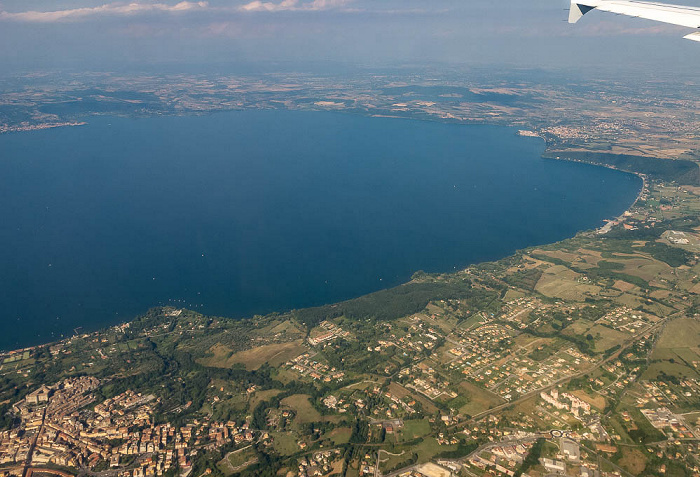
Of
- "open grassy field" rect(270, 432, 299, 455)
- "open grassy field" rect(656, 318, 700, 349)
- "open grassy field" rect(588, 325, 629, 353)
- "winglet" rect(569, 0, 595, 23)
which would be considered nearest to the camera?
"winglet" rect(569, 0, 595, 23)

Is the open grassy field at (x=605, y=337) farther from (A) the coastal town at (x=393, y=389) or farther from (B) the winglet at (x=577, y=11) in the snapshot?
(B) the winglet at (x=577, y=11)

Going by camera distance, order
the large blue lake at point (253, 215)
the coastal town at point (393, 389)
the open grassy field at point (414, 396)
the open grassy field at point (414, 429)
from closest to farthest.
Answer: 1. the coastal town at point (393, 389)
2. the open grassy field at point (414, 429)
3. the open grassy field at point (414, 396)
4. the large blue lake at point (253, 215)

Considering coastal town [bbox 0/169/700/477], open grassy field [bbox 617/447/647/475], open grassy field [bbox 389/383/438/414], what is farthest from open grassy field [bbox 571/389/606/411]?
open grassy field [bbox 389/383/438/414]

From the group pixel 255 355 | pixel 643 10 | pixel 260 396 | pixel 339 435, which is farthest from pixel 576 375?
pixel 643 10

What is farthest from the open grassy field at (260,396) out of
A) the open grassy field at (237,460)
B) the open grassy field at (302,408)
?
the open grassy field at (237,460)

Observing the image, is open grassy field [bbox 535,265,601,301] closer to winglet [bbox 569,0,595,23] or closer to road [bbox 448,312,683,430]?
road [bbox 448,312,683,430]

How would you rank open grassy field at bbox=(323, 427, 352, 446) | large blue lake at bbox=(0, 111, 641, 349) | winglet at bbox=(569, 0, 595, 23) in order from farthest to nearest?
large blue lake at bbox=(0, 111, 641, 349) < open grassy field at bbox=(323, 427, 352, 446) < winglet at bbox=(569, 0, 595, 23)

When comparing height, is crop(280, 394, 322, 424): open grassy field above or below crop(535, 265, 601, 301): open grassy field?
below

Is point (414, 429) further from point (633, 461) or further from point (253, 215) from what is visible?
point (253, 215)
